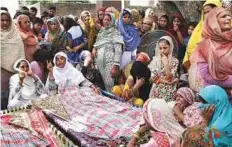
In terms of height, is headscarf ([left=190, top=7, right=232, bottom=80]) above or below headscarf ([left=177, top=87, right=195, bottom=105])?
above

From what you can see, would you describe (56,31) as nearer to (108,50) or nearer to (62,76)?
(108,50)

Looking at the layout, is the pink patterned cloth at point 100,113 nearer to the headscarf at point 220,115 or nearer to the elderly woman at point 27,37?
the headscarf at point 220,115

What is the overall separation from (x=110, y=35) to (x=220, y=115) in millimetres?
A: 3010

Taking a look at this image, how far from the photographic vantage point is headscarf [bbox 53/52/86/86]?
4.86 m

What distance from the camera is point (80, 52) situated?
5.86m

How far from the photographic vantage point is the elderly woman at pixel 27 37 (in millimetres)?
5457

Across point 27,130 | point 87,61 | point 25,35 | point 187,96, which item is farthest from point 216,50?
point 25,35

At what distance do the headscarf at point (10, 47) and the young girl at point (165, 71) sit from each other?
6.23ft

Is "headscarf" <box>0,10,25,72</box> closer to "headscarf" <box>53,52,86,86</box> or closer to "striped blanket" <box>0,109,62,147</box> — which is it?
"headscarf" <box>53,52,86,86</box>

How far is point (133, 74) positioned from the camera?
4.59 m

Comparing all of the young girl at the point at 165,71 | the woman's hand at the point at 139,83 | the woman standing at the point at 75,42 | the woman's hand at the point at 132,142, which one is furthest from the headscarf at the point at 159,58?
the woman standing at the point at 75,42

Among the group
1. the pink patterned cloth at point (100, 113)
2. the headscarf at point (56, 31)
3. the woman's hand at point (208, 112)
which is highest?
the headscarf at point (56, 31)

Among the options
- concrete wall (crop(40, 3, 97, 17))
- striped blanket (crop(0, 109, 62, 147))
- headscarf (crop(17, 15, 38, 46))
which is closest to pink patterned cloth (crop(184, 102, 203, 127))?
striped blanket (crop(0, 109, 62, 147))

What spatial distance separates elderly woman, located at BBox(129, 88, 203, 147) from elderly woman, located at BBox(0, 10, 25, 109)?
8.34 ft
